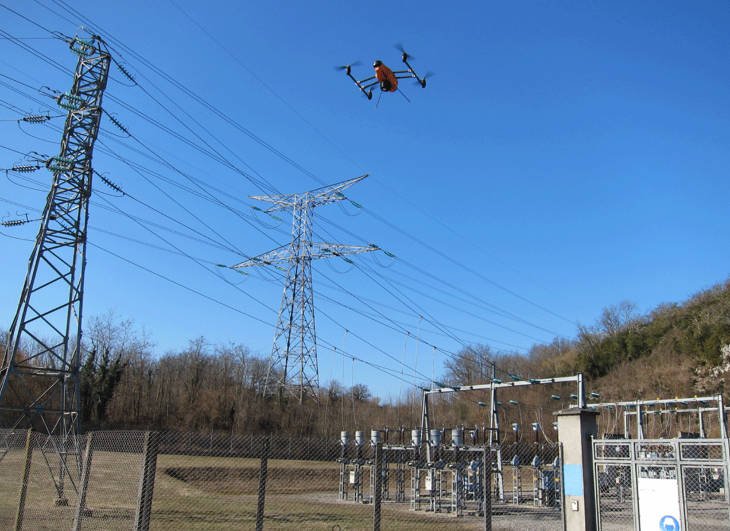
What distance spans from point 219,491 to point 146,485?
2089 cm

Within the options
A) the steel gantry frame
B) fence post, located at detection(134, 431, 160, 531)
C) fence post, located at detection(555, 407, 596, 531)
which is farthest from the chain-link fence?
fence post, located at detection(555, 407, 596, 531)

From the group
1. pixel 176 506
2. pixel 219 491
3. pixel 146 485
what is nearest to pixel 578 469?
pixel 146 485

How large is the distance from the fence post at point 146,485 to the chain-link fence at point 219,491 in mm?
14

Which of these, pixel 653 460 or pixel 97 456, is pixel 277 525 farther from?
pixel 97 456

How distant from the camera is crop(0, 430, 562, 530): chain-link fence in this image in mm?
9805

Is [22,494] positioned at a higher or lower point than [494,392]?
lower

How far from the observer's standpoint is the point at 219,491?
26703mm

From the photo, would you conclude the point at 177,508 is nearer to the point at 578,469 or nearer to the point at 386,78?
the point at 578,469

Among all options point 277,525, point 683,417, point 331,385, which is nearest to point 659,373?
point 683,417

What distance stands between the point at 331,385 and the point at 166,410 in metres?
15.0

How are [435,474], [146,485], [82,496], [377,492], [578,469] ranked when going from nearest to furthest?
[146,485], [377,492], [82,496], [578,469], [435,474]

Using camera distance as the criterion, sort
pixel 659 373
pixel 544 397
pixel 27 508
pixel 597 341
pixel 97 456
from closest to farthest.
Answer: pixel 27 508
pixel 97 456
pixel 659 373
pixel 544 397
pixel 597 341

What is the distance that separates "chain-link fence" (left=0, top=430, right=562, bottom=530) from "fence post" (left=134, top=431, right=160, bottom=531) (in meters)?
0.01

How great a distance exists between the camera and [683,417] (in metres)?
44.4
